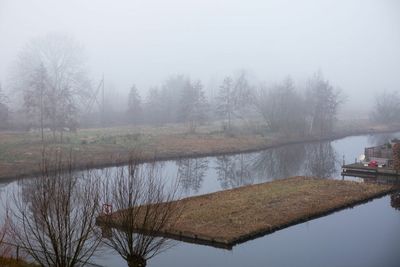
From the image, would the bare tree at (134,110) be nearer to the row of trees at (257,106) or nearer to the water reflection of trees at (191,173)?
the row of trees at (257,106)

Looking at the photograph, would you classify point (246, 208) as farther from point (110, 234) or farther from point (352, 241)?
point (110, 234)

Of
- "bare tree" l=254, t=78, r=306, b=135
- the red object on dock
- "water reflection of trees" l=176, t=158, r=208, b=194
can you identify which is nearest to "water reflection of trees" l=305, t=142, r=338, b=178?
the red object on dock

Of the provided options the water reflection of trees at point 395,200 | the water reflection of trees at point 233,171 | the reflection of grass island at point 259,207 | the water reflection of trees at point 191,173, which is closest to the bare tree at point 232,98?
the water reflection of trees at point 233,171

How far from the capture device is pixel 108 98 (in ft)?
261

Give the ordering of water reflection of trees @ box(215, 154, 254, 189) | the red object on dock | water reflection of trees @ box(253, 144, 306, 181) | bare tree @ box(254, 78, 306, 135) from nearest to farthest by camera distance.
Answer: water reflection of trees @ box(215, 154, 254, 189) < the red object on dock < water reflection of trees @ box(253, 144, 306, 181) < bare tree @ box(254, 78, 306, 135)

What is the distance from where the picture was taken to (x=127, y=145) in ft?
152

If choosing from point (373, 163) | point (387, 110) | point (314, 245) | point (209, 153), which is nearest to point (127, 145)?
point (209, 153)

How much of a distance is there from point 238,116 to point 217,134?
14967mm

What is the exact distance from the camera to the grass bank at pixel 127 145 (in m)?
37.5

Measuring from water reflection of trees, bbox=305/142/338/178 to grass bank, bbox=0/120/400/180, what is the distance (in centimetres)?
462

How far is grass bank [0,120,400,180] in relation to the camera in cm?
3753

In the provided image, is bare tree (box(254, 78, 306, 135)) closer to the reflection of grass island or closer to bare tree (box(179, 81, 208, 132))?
bare tree (box(179, 81, 208, 132))

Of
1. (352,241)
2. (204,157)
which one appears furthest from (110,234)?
(204,157)

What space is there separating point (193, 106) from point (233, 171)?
31.0 m
